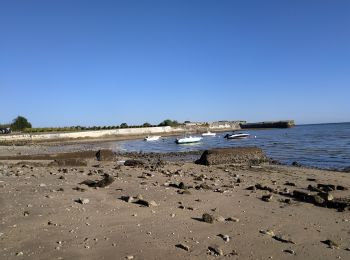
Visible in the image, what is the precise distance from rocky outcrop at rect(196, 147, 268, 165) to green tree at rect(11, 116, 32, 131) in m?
104

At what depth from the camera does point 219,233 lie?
7988 millimetres

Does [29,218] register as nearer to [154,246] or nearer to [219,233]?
[154,246]

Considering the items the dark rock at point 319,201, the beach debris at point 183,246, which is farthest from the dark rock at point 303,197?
the beach debris at point 183,246

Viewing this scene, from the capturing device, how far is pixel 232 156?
27141 millimetres

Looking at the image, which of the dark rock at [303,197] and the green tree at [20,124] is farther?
the green tree at [20,124]

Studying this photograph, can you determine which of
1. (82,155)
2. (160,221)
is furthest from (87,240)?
(82,155)

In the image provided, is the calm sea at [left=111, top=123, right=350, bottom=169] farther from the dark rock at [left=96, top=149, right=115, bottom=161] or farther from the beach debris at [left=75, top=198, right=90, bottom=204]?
the beach debris at [left=75, top=198, right=90, bottom=204]

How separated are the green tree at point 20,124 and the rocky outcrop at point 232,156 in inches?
4100

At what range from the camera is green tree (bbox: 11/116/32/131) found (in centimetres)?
11900

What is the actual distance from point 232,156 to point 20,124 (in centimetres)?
10656

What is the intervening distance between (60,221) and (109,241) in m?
1.65

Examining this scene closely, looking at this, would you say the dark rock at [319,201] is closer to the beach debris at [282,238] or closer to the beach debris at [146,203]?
the beach debris at [282,238]

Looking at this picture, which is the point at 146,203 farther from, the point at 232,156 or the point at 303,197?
the point at 232,156

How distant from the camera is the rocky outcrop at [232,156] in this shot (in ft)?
85.0
